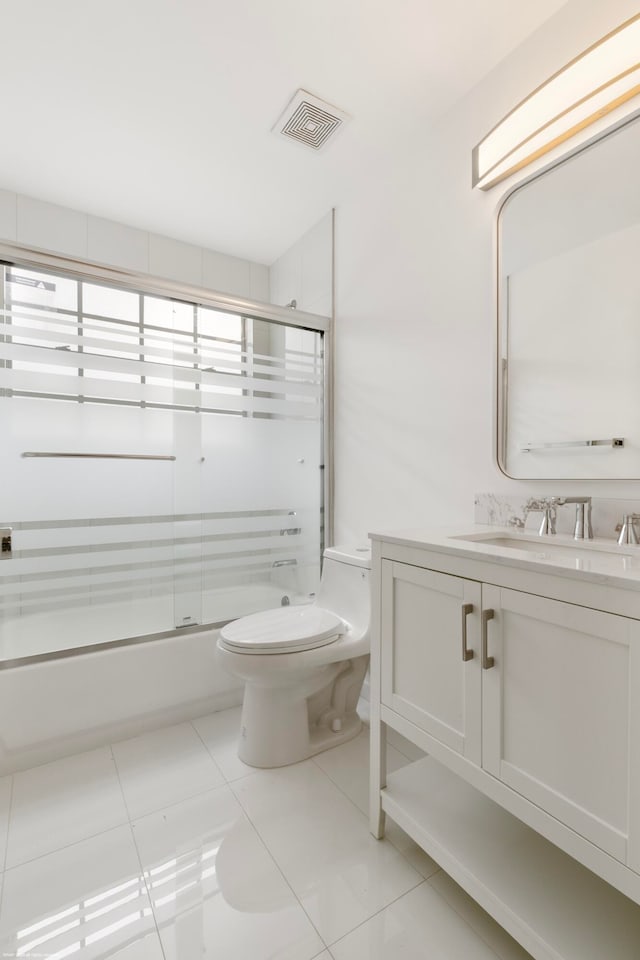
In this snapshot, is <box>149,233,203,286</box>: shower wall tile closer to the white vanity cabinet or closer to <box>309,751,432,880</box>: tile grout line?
the white vanity cabinet

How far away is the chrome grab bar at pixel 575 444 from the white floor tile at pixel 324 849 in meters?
1.18

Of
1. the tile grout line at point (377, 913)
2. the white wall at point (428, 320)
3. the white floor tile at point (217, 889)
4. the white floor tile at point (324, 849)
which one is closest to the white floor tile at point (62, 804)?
the white floor tile at point (217, 889)

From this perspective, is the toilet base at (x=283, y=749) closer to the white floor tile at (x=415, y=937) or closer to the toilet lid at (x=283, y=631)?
the toilet lid at (x=283, y=631)

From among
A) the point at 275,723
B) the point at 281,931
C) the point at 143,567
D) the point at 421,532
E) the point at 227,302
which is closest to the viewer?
the point at 281,931

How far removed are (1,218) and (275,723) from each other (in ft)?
8.22

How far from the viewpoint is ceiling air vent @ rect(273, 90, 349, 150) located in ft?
5.22

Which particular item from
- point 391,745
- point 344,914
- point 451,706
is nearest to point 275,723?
point 391,745

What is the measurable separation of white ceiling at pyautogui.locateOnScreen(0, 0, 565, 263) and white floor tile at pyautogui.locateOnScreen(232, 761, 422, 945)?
2345 mm

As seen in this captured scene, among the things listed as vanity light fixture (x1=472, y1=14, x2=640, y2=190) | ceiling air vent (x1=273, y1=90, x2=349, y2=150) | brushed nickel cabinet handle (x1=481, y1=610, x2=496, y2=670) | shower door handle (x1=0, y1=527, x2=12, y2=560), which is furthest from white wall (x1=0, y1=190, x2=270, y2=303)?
brushed nickel cabinet handle (x1=481, y1=610, x2=496, y2=670)

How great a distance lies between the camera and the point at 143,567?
6.00ft

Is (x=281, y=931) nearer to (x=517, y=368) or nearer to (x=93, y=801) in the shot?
(x=93, y=801)

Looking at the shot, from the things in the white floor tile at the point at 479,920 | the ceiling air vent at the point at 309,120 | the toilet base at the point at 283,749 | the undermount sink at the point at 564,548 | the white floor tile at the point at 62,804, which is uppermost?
the ceiling air vent at the point at 309,120

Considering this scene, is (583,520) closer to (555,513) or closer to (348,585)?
(555,513)

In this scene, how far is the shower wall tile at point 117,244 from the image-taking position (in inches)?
89.5
